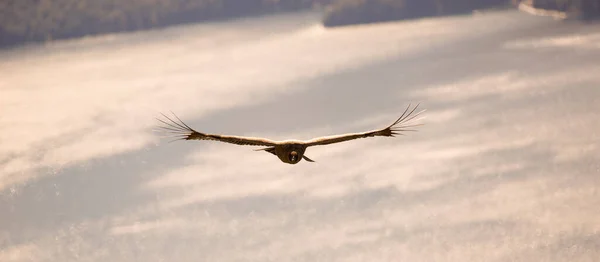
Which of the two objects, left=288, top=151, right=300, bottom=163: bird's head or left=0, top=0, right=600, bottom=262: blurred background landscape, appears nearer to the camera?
left=288, top=151, right=300, bottom=163: bird's head

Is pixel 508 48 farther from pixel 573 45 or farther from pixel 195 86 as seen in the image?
pixel 195 86

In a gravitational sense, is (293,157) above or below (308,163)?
above

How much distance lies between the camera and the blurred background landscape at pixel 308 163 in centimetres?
10688

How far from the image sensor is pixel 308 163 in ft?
451

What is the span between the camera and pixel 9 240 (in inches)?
4461

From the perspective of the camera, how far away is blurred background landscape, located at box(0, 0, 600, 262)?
10688 cm

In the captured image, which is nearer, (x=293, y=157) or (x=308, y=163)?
(x=293, y=157)

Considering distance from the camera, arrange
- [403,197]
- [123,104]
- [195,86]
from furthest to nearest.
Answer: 1. [195,86]
2. [123,104]
3. [403,197]

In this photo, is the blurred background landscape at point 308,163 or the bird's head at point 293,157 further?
the blurred background landscape at point 308,163

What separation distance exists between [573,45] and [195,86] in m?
72.4

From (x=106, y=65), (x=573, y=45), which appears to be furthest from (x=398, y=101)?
(x=106, y=65)

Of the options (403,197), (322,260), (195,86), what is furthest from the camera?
(195,86)

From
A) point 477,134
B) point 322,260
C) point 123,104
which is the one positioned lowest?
point 322,260

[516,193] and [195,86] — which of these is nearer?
[516,193]
